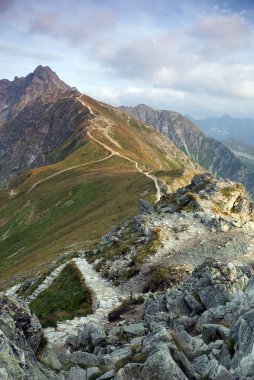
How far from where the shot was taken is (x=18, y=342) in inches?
659

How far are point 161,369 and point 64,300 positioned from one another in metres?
27.5

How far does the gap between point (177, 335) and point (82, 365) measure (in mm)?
4837

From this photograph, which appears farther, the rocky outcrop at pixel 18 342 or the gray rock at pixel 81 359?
the gray rock at pixel 81 359

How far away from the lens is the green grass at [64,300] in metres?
35.5

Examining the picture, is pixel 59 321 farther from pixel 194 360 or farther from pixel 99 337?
pixel 194 360

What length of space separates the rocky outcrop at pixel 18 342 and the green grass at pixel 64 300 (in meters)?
12.1

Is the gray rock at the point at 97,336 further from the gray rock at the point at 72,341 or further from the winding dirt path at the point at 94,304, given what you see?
the winding dirt path at the point at 94,304

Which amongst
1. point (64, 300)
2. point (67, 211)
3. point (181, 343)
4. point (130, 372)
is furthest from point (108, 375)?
point (67, 211)

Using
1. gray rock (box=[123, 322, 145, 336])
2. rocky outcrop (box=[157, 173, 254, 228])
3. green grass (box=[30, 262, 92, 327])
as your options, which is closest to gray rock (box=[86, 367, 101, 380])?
gray rock (box=[123, 322, 145, 336])

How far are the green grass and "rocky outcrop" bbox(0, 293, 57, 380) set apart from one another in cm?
1211

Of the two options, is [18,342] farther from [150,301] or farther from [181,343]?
[150,301]

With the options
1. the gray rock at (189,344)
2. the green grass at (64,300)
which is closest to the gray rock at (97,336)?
the green grass at (64,300)

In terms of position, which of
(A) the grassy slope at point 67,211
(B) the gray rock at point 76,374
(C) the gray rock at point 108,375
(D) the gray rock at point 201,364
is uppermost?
(D) the gray rock at point 201,364

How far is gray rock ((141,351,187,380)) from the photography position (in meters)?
15.7
